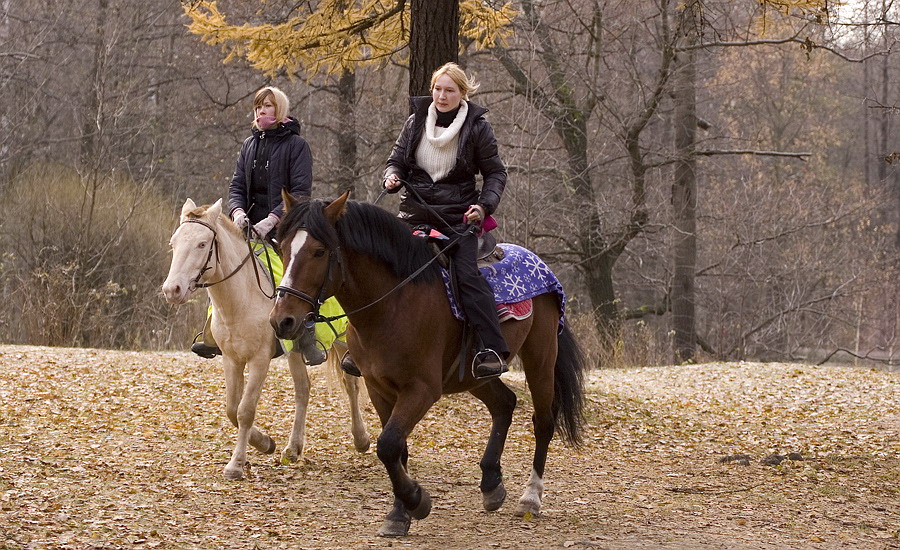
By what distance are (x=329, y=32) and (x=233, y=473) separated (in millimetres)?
5648

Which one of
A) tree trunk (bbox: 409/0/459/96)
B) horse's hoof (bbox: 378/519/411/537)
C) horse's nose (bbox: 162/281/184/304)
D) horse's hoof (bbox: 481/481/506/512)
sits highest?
tree trunk (bbox: 409/0/459/96)

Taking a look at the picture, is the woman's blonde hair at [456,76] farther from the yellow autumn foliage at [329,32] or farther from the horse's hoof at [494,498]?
the yellow autumn foliage at [329,32]

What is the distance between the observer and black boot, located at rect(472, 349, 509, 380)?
21.0 feet

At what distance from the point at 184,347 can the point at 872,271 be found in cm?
1793

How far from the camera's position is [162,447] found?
9.21m

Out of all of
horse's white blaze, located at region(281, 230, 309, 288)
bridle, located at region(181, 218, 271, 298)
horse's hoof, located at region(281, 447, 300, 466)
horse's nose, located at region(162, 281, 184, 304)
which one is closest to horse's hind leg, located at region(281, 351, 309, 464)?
horse's hoof, located at region(281, 447, 300, 466)

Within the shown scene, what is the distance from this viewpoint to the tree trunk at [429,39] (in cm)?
1059

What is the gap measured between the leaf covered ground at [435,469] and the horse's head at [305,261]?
4.74 ft

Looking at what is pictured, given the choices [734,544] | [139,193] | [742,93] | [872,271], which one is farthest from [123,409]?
[742,93]

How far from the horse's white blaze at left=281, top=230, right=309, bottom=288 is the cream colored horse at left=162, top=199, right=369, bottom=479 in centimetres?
194

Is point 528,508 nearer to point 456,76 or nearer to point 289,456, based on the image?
point 289,456

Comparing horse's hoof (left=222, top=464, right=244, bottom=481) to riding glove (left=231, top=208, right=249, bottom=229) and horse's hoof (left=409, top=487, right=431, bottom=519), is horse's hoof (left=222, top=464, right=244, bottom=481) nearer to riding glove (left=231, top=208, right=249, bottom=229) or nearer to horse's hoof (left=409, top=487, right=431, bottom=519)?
riding glove (left=231, top=208, right=249, bottom=229)

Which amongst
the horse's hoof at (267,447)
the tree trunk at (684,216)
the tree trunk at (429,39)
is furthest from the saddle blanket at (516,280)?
the tree trunk at (684,216)

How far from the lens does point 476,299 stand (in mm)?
6457
